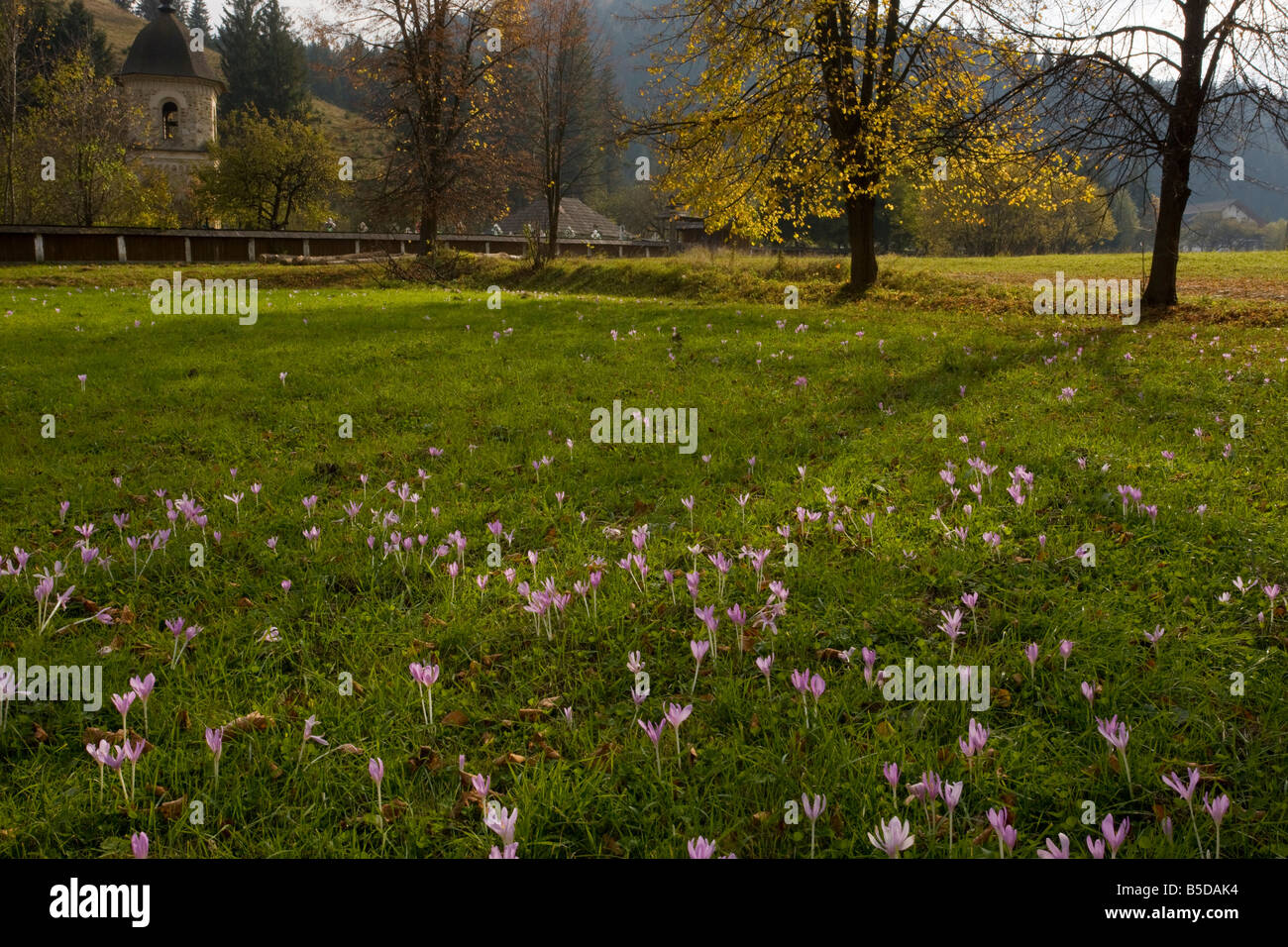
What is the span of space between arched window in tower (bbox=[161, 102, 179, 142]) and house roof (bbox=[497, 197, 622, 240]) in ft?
101

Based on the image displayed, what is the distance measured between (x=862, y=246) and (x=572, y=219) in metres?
54.0

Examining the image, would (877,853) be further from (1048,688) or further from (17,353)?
(17,353)

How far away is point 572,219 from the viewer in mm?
72812

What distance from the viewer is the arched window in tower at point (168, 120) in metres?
71.2

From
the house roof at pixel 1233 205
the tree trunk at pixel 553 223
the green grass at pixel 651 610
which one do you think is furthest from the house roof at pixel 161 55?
the house roof at pixel 1233 205

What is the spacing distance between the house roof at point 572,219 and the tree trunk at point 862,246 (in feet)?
159

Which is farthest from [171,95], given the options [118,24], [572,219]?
[118,24]

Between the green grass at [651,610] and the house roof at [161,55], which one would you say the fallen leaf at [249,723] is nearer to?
the green grass at [651,610]

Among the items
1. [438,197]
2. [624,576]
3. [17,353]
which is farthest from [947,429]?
[438,197]

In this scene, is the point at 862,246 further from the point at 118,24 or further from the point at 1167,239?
the point at 118,24

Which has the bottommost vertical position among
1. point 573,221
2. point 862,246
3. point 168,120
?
point 862,246

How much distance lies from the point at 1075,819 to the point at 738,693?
1.33 meters
